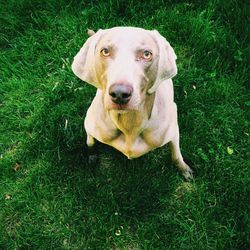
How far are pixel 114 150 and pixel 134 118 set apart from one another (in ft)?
3.71

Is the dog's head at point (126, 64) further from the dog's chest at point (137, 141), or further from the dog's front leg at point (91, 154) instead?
the dog's front leg at point (91, 154)

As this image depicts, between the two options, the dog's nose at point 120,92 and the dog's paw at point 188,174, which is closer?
the dog's nose at point 120,92

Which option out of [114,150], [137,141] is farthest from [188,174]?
[137,141]

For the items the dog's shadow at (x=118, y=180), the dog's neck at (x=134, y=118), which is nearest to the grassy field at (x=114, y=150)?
the dog's shadow at (x=118, y=180)

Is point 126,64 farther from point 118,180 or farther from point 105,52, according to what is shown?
point 118,180

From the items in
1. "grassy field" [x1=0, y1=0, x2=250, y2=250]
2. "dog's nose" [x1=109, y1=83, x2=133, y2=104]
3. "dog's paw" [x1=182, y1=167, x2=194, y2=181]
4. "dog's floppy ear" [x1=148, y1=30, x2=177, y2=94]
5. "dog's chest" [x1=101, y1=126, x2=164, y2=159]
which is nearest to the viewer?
"dog's nose" [x1=109, y1=83, x2=133, y2=104]

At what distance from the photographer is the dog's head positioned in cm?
277

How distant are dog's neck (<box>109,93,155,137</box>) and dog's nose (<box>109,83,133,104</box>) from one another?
0.45 m

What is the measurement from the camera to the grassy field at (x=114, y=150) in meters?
4.04

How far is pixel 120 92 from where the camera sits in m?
2.73

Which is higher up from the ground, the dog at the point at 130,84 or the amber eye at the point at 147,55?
the amber eye at the point at 147,55

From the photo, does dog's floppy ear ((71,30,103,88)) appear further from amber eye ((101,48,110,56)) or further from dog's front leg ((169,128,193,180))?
dog's front leg ((169,128,193,180))

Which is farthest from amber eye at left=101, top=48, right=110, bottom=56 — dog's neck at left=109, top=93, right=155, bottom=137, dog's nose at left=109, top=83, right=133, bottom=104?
dog's neck at left=109, top=93, right=155, bottom=137

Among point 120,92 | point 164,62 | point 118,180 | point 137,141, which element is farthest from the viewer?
point 118,180
